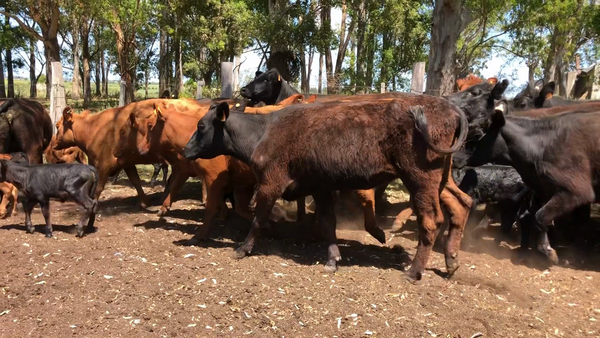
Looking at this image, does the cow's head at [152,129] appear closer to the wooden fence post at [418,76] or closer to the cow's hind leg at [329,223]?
the cow's hind leg at [329,223]

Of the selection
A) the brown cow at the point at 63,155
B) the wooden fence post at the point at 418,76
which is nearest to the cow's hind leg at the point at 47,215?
the brown cow at the point at 63,155

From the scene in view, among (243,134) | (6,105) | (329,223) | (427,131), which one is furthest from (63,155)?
(427,131)

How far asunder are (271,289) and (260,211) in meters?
1.27

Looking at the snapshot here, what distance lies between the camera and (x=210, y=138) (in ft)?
23.2

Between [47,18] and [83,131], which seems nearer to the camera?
[83,131]

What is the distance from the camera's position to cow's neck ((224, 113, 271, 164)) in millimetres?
7004

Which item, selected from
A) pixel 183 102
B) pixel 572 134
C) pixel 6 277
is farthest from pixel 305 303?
pixel 183 102

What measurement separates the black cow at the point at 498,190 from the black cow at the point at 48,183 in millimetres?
5463

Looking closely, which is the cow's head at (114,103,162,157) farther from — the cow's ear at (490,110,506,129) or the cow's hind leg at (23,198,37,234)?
the cow's ear at (490,110,506,129)

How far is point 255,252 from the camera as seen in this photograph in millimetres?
6949

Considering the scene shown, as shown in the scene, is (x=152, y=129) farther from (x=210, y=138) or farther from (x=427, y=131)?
(x=427, y=131)

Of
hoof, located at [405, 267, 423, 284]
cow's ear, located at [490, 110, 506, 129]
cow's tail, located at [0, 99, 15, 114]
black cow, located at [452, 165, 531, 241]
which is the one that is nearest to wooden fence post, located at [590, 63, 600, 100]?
black cow, located at [452, 165, 531, 241]

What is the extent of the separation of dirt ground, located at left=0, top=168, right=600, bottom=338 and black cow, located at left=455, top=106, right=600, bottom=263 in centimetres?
89

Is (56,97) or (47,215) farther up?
(56,97)
